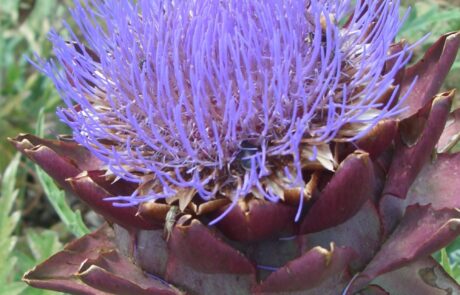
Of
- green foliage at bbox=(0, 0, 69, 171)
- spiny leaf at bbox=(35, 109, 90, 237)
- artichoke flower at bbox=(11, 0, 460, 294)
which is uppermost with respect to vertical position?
artichoke flower at bbox=(11, 0, 460, 294)

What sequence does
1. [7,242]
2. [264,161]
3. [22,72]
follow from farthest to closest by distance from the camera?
1. [22,72]
2. [7,242]
3. [264,161]

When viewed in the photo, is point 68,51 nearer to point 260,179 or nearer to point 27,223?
Result: point 260,179

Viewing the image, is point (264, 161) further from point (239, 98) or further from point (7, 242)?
point (7, 242)

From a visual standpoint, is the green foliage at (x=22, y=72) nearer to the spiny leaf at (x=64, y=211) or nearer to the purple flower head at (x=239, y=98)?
the spiny leaf at (x=64, y=211)

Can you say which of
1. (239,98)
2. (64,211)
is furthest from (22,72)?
(239,98)

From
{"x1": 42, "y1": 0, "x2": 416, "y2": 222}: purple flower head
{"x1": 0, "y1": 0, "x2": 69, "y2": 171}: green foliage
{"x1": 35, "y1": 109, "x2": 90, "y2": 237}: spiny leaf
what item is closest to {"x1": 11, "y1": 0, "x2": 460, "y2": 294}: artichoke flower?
{"x1": 42, "y1": 0, "x2": 416, "y2": 222}: purple flower head

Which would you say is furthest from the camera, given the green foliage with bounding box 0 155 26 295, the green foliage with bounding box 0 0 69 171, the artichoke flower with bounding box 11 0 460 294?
the green foliage with bounding box 0 0 69 171

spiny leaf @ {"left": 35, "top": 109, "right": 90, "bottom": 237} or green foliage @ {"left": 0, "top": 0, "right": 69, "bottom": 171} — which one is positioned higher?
spiny leaf @ {"left": 35, "top": 109, "right": 90, "bottom": 237}

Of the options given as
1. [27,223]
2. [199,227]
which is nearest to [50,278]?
[199,227]

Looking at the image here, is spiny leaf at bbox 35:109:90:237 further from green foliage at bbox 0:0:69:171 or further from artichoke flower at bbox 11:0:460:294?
green foliage at bbox 0:0:69:171
